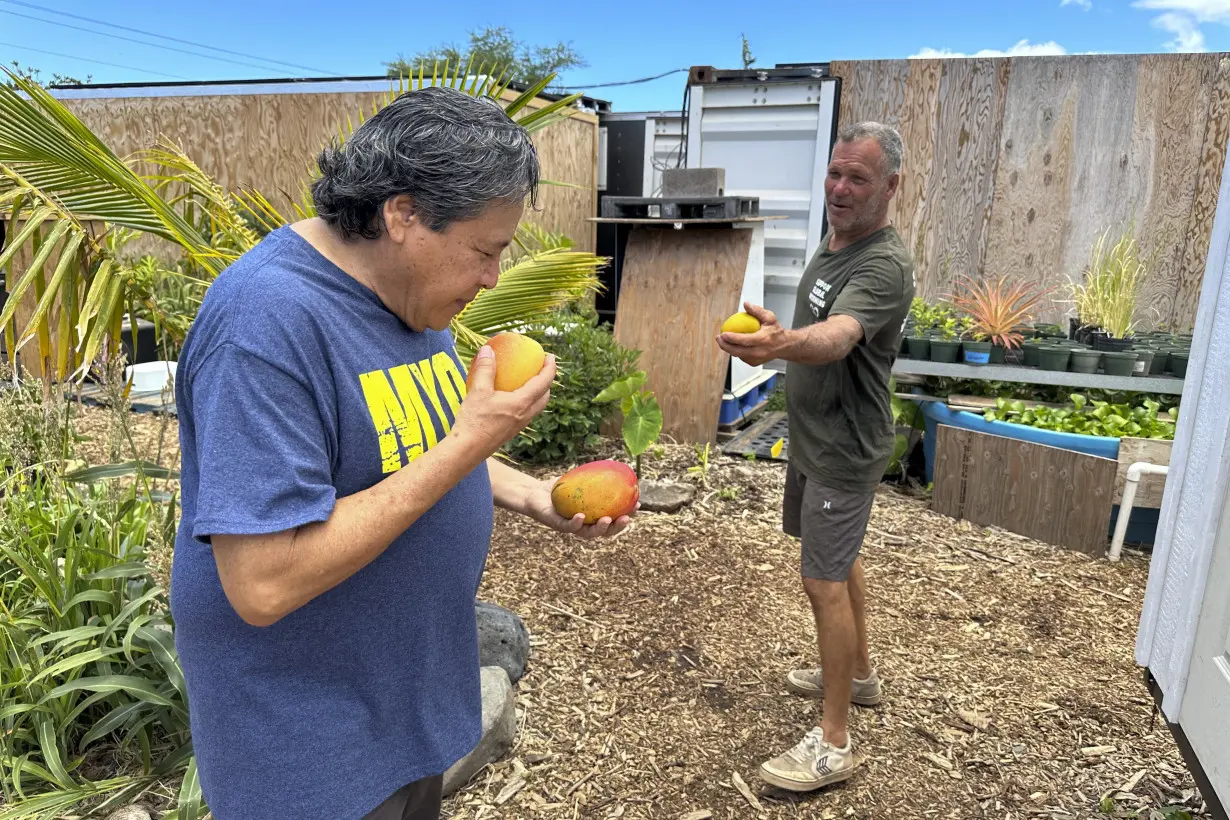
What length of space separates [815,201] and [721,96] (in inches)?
47.8

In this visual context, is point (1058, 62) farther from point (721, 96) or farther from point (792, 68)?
point (721, 96)

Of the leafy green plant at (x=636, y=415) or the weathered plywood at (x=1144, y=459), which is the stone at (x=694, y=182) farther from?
the weathered plywood at (x=1144, y=459)

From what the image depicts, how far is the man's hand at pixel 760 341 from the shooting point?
243cm

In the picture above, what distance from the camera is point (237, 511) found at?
41.7 inches

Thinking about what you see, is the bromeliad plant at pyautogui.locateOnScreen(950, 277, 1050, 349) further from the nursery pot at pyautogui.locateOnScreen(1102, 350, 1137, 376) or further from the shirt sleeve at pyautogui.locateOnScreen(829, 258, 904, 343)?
the shirt sleeve at pyautogui.locateOnScreen(829, 258, 904, 343)

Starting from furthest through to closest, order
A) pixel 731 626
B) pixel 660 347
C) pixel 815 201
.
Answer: pixel 815 201, pixel 660 347, pixel 731 626

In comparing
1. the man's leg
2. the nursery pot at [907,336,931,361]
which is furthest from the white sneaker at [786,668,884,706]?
the nursery pot at [907,336,931,361]

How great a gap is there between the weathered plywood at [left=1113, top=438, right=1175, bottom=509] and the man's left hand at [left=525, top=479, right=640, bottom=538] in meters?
3.75

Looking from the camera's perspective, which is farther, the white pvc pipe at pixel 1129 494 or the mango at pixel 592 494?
the white pvc pipe at pixel 1129 494

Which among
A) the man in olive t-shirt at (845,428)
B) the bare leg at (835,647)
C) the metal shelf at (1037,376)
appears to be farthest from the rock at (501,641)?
the metal shelf at (1037,376)

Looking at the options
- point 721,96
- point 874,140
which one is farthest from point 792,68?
point 874,140

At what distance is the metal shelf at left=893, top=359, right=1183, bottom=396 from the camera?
5223 mm

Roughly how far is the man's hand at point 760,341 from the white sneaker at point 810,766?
1.29 meters

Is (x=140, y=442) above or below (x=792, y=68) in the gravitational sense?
below
